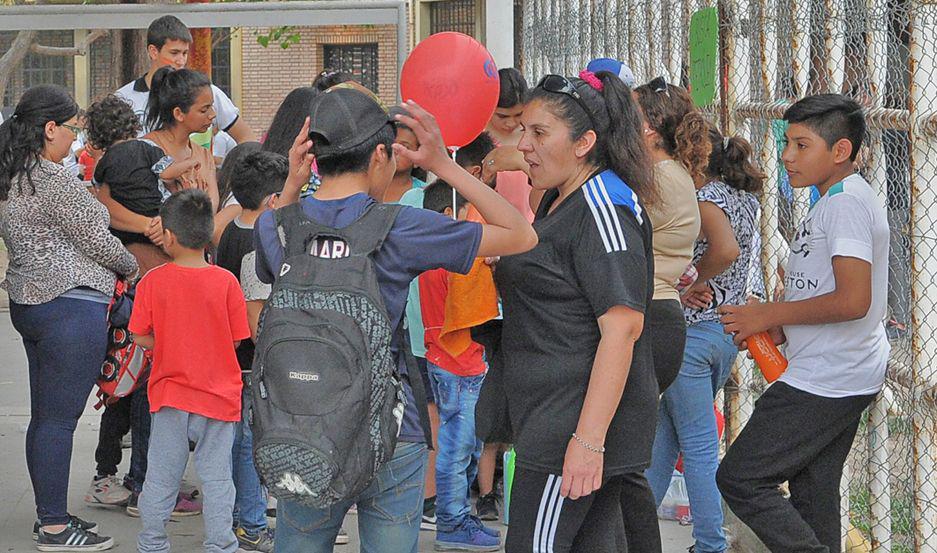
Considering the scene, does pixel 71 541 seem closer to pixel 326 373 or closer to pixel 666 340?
pixel 666 340

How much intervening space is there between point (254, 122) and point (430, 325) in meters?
23.3

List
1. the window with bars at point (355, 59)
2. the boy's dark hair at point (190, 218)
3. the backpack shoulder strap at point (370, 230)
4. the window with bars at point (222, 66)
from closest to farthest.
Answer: the backpack shoulder strap at point (370, 230) < the boy's dark hair at point (190, 218) < the window with bars at point (222, 66) < the window with bars at point (355, 59)

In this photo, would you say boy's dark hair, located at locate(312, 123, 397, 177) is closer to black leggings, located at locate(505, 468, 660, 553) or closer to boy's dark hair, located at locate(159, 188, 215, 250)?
black leggings, located at locate(505, 468, 660, 553)

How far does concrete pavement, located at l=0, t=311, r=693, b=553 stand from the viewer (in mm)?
5430

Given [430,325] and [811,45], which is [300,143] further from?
[811,45]

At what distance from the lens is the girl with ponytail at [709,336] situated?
4.76 metres

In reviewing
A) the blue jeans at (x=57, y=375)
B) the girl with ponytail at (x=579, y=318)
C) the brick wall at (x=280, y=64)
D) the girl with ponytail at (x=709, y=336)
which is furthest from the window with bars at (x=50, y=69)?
the girl with ponytail at (x=579, y=318)

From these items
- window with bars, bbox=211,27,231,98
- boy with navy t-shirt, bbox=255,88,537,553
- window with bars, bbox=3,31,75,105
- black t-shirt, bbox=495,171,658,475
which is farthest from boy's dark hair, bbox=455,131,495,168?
window with bars, bbox=211,27,231,98

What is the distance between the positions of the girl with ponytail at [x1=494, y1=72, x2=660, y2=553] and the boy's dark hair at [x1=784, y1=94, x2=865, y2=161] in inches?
32.6

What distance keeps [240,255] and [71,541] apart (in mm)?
1420

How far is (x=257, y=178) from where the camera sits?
5.00 m

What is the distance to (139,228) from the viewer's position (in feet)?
18.0

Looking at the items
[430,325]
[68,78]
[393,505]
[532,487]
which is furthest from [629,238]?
[68,78]

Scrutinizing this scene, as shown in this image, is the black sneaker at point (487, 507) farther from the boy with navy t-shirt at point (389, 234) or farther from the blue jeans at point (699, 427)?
the boy with navy t-shirt at point (389, 234)
